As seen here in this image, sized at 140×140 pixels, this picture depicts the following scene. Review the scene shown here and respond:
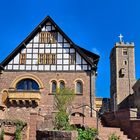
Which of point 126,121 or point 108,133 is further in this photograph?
point 126,121

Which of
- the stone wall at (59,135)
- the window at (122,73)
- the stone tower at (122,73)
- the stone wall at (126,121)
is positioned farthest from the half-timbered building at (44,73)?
the window at (122,73)

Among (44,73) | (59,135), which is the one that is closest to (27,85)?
(44,73)

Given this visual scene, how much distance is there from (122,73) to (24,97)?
3832cm

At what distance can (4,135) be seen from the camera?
1081 inches

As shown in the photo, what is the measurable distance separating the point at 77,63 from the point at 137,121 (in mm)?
10753

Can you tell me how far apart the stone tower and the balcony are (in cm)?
3298

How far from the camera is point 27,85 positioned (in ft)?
121

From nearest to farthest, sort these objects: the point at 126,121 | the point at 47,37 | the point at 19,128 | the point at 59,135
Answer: the point at 59,135, the point at 19,128, the point at 126,121, the point at 47,37

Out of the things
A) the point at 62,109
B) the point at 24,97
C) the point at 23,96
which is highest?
the point at 23,96

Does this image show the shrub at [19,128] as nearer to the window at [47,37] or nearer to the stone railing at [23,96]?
the stone railing at [23,96]

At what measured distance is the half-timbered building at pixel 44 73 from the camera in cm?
3550

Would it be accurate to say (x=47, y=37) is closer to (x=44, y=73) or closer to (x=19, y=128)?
(x=44, y=73)

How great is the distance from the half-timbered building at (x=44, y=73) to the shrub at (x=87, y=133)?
325 inches

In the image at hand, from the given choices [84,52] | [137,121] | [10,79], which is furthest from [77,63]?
[137,121]
